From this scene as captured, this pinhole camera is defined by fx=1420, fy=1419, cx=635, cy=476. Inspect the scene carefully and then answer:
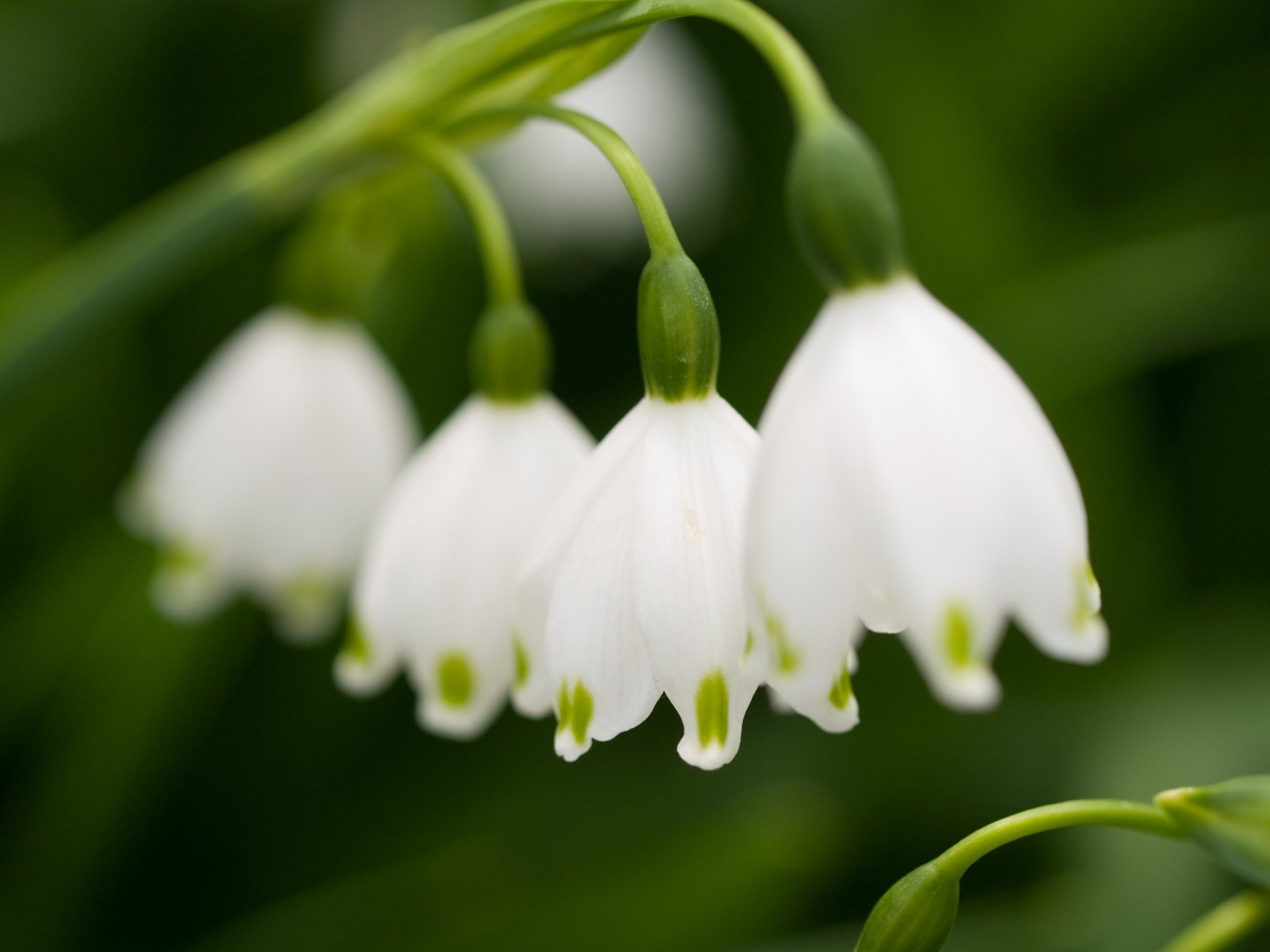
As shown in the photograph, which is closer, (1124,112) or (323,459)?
(323,459)

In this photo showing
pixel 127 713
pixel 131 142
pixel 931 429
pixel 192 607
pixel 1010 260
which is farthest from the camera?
pixel 131 142

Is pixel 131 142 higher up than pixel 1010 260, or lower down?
higher up

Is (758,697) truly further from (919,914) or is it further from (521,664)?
(919,914)

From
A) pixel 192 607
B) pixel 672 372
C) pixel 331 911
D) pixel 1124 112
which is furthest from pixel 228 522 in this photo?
pixel 1124 112

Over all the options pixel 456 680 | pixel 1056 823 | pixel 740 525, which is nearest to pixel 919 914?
pixel 1056 823

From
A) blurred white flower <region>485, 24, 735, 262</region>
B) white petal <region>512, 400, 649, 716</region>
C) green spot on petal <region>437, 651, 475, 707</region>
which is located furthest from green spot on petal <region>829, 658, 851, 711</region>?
blurred white flower <region>485, 24, 735, 262</region>

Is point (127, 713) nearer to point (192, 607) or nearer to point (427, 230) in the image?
point (192, 607)
